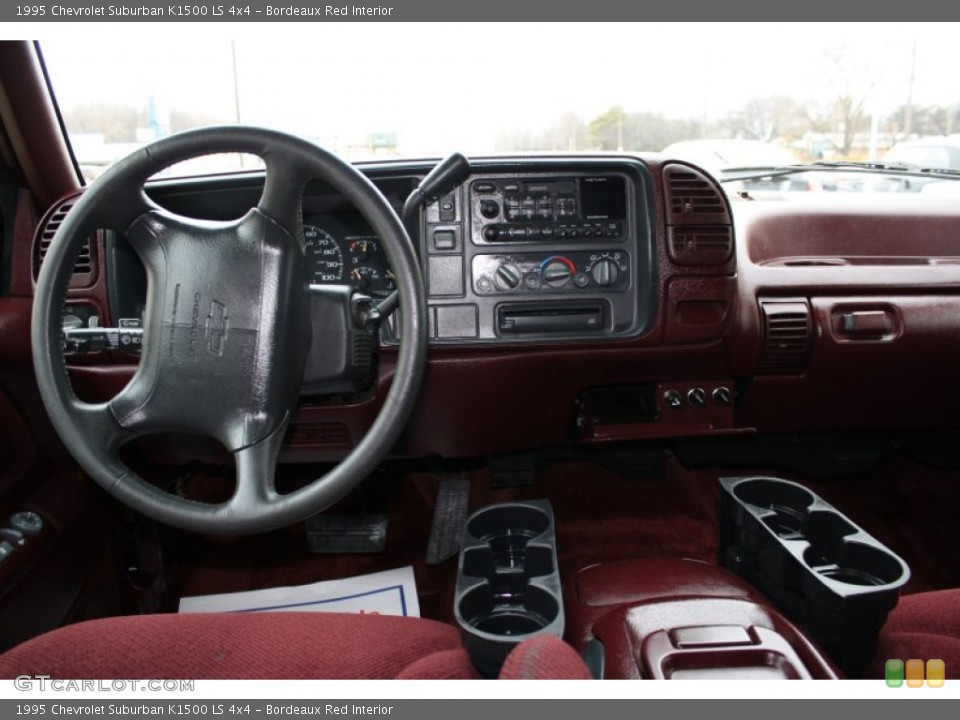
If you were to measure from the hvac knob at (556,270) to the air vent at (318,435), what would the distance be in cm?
62

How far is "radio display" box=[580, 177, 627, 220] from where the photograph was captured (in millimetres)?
1812

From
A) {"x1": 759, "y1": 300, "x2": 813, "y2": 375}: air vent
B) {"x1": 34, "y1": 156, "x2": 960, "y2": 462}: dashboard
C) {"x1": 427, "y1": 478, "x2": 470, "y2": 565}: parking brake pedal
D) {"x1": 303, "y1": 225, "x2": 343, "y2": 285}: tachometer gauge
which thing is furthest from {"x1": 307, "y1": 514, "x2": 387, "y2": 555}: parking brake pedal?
{"x1": 759, "y1": 300, "x2": 813, "y2": 375}: air vent

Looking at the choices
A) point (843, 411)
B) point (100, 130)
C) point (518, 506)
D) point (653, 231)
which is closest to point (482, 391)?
point (518, 506)

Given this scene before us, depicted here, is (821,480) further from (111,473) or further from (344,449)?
(111,473)

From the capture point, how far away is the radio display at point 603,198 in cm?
181

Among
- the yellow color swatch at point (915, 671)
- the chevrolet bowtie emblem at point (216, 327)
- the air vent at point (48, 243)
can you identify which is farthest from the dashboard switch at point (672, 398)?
the air vent at point (48, 243)

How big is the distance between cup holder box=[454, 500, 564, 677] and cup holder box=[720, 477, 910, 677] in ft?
1.38

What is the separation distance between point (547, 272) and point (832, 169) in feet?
3.53

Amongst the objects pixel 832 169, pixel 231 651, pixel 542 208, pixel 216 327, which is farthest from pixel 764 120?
pixel 231 651

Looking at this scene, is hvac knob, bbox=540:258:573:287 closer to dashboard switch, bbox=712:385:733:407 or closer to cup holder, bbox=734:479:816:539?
dashboard switch, bbox=712:385:733:407

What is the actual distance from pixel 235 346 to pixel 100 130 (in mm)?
1124

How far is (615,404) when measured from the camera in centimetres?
207

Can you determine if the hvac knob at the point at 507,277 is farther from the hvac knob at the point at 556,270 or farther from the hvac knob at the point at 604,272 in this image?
the hvac knob at the point at 604,272
